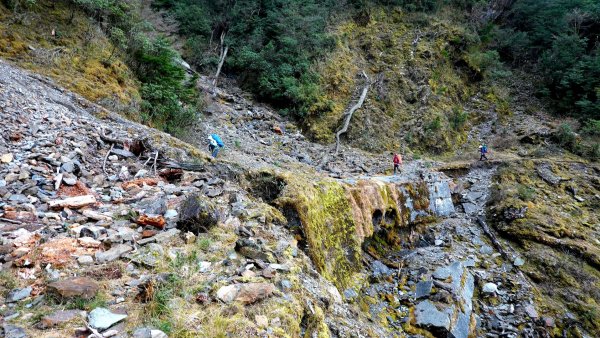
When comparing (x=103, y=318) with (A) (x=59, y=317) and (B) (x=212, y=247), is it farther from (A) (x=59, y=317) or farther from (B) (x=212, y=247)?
(B) (x=212, y=247)

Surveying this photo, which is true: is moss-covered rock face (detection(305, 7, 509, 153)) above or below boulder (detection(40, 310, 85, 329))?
above

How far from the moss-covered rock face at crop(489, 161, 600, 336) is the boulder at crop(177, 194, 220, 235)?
1059cm

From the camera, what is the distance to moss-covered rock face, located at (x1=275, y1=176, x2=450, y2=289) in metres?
7.27

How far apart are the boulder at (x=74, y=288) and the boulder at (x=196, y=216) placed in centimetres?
157

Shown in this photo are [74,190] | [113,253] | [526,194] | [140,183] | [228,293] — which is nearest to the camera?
[228,293]

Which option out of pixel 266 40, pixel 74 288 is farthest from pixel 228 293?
pixel 266 40

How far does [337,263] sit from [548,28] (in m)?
30.7

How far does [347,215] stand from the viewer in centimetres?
943

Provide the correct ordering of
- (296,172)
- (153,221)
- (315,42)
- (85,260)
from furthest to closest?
(315,42), (296,172), (153,221), (85,260)

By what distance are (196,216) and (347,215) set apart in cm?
566

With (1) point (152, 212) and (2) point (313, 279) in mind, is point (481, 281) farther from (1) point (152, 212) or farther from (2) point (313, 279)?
(1) point (152, 212)

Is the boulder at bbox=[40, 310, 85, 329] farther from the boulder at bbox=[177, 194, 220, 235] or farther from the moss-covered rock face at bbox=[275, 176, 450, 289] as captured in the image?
the moss-covered rock face at bbox=[275, 176, 450, 289]

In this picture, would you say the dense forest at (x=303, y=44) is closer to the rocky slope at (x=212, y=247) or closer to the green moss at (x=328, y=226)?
the rocky slope at (x=212, y=247)

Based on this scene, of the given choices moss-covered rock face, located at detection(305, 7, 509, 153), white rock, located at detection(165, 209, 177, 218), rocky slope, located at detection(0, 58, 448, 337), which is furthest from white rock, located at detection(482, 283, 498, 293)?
moss-covered rock face, located at detection(305, 7, 509, 153)
